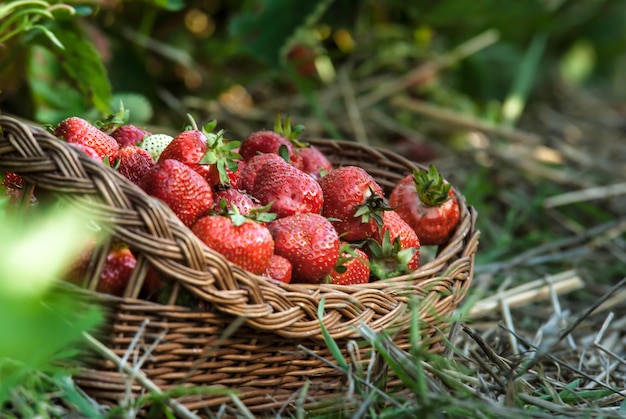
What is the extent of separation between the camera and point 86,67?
1.69 metres

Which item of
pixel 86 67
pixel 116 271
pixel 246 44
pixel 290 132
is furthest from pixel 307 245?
pixel 246 44

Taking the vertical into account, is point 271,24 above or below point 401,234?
above

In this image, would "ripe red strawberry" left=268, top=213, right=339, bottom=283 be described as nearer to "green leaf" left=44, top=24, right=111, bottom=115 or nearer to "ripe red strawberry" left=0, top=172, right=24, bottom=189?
"ripe red strawberry" left=0, top=172, right=24, bottom=189

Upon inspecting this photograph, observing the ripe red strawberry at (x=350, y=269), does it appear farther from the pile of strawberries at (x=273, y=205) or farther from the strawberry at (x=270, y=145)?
the strawberry at (x=270, y=145)

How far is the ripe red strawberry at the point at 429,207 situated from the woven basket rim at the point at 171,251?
25 centimetres

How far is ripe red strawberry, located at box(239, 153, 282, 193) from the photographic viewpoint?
1.24 m

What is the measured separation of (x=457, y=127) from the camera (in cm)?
280

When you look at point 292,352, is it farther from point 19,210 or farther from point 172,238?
point 19,210

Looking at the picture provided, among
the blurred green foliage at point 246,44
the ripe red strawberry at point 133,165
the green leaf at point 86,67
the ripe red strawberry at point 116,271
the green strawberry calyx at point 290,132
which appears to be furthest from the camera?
the blurred green foliage at point 246,44

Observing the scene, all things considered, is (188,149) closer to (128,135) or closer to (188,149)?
(188,149)

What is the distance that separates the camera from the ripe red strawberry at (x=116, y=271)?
96 cm

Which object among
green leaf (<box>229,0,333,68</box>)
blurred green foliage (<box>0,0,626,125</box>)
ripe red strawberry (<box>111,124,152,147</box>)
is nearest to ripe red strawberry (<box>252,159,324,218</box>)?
ripe red strawberry (<box>111,124,152,147</box>)

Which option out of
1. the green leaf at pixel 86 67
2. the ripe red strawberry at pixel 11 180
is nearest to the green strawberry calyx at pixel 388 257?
the ripe red strawberry at pixel 11 180

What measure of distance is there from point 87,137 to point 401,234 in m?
0.49
